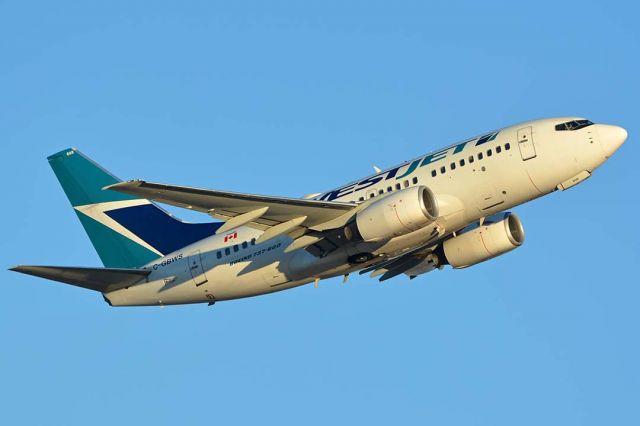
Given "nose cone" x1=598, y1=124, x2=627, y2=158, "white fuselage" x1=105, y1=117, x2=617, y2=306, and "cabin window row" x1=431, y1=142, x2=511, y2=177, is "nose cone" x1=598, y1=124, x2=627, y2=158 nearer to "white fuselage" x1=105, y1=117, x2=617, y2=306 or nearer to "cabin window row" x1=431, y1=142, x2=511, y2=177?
"white fuselage" x1=105, y1=117, x2=617, y2=306

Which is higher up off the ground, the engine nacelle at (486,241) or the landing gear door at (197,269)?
the landing gear door at (197,269)

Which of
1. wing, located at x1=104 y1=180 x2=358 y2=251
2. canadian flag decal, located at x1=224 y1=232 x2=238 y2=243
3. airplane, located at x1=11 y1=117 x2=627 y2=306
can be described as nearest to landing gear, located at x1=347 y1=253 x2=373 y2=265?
airplane, located at x1=11 y1=117 x2=627 y2=306

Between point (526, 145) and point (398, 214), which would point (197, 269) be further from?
point (526, 145)

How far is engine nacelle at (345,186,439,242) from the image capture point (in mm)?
41406

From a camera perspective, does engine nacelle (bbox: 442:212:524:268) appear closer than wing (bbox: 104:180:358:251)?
No

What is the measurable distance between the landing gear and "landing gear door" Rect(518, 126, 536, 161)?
24.3 ft

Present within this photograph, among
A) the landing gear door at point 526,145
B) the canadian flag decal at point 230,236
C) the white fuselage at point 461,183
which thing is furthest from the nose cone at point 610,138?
the canadian flag decal at point 230,236

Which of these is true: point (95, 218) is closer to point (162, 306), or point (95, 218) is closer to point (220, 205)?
point (162, 306)

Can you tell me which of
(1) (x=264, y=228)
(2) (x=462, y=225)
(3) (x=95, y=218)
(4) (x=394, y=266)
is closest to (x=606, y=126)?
(2) (x=462, y=225)

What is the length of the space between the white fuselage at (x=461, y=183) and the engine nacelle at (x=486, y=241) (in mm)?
3623

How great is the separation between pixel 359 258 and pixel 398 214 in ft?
11.3

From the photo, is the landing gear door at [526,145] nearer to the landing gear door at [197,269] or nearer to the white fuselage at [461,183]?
the white fuselage at [461,183]

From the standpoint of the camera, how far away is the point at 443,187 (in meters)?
43.7

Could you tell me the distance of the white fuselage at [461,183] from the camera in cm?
4347
